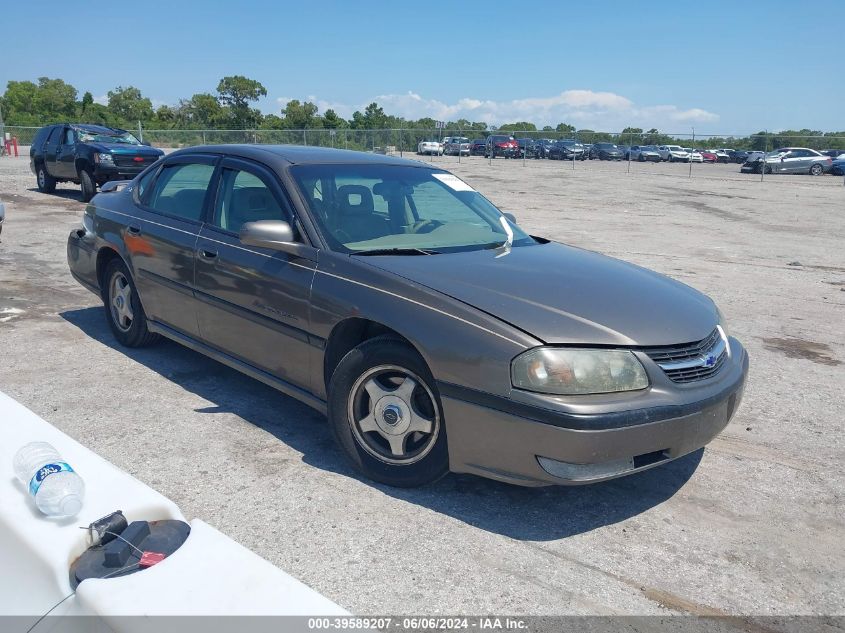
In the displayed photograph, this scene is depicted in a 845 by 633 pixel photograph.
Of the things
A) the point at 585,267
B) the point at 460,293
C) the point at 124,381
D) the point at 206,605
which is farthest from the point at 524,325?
the point at 124,381

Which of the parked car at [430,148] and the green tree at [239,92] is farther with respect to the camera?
the green tree at [239,92]

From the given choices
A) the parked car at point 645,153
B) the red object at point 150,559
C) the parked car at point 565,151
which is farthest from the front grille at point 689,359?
the parked car at point 645,153

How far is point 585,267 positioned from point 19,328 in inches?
191

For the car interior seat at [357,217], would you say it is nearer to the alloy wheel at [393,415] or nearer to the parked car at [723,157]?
the alloy wheel at [393,415]

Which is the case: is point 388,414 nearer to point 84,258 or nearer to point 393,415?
point 393,415

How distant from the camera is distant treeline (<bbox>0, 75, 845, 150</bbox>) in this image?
4031 centimetres

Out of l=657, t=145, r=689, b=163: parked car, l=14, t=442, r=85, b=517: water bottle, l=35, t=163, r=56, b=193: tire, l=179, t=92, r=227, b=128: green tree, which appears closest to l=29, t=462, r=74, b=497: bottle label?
l=14, t=442, r=85, b=517: water bottle

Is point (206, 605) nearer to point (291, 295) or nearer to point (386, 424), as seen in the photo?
point (386, 424)

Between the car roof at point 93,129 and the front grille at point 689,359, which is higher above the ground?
the car roof at point 93,129

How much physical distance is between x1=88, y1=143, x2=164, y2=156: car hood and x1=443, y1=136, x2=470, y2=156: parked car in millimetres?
30284

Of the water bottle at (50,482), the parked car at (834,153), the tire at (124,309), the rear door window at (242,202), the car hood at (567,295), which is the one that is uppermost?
the parked car at (834,153)

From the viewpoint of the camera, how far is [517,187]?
24703 mm

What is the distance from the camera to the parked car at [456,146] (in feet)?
150

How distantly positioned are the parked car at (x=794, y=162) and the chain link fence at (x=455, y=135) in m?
0.56
